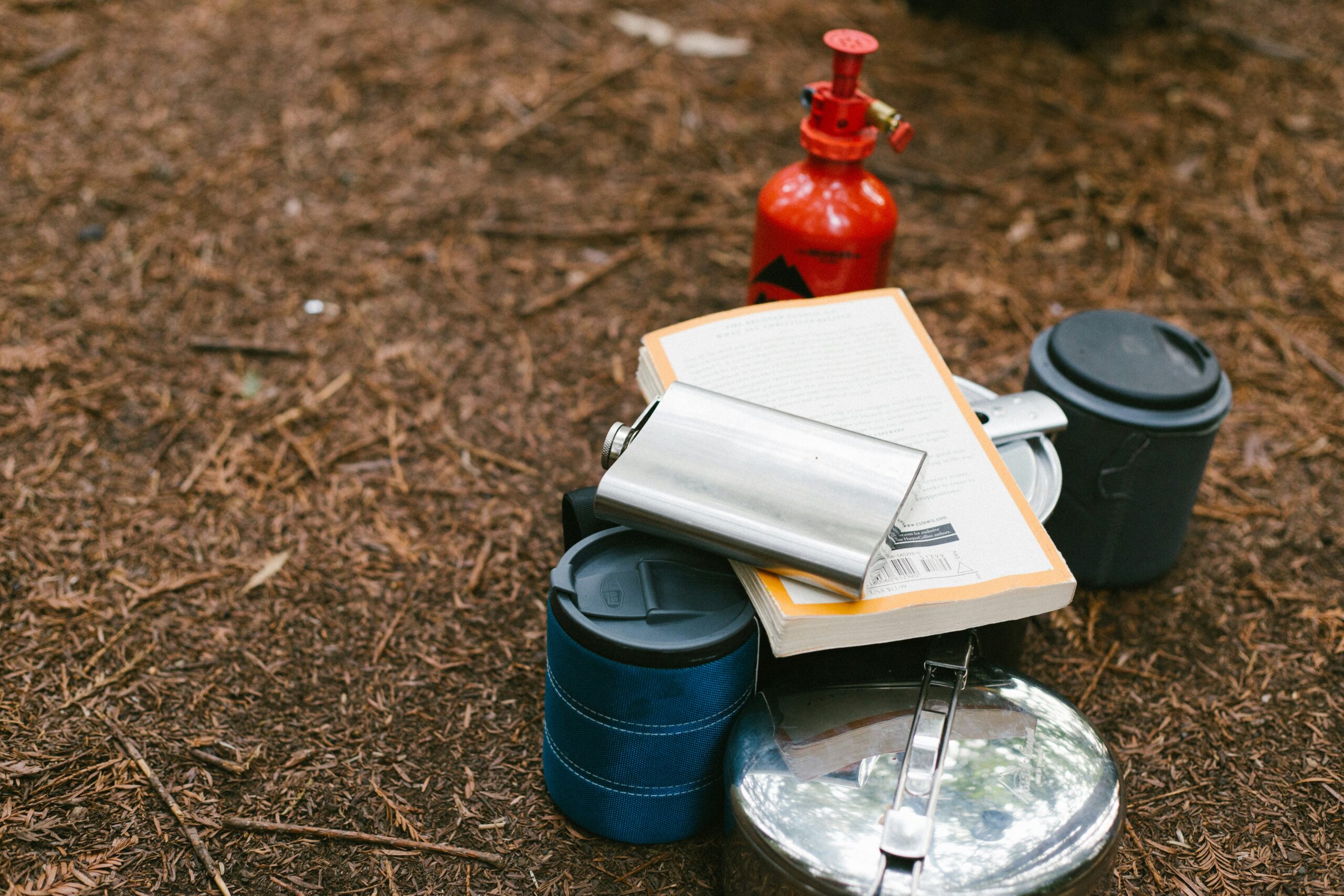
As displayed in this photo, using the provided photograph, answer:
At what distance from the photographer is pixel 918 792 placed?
1.39m

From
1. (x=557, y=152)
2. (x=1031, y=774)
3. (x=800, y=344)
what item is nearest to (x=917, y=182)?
(x=557, y=152)

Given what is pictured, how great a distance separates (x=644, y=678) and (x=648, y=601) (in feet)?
→ 0.35

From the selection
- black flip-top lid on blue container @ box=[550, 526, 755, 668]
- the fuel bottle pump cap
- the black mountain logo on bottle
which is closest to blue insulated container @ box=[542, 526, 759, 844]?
black flip-top lid on blue container @ box=[550, 526, 755, 668]

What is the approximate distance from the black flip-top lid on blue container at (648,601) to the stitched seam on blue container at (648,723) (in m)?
0.11

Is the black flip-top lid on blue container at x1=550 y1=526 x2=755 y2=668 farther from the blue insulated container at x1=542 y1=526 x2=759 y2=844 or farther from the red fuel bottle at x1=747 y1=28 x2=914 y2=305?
the red fuel bottle at x1=747 y1=28 x2=914 y2=305

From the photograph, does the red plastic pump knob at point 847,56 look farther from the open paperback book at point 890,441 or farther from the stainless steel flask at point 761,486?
the stainless steel flask at point 761,486

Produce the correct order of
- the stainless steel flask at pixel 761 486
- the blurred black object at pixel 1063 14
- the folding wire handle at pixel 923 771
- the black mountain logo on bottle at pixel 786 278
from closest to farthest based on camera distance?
the folding wire handle at pixel 923 771, the stainless steel flask at pixel 761 486, the black mountain logo on bottle at pixel 786 278, the blurred black object at pixel 1063 14

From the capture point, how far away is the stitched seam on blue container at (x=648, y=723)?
4.95 ft

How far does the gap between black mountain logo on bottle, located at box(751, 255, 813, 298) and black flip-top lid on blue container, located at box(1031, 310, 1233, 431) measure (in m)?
0.45

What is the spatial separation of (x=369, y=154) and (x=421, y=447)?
1.26 meters

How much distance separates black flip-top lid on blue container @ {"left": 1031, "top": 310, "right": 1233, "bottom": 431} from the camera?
192cm

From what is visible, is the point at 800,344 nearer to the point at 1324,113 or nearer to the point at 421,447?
the point at 421,447

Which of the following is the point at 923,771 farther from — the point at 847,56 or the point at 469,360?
the point at 469,360

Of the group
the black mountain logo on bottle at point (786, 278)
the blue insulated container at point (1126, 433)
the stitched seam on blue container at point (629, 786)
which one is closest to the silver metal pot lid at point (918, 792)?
the stitched seam on blue container at point (629, 786)
